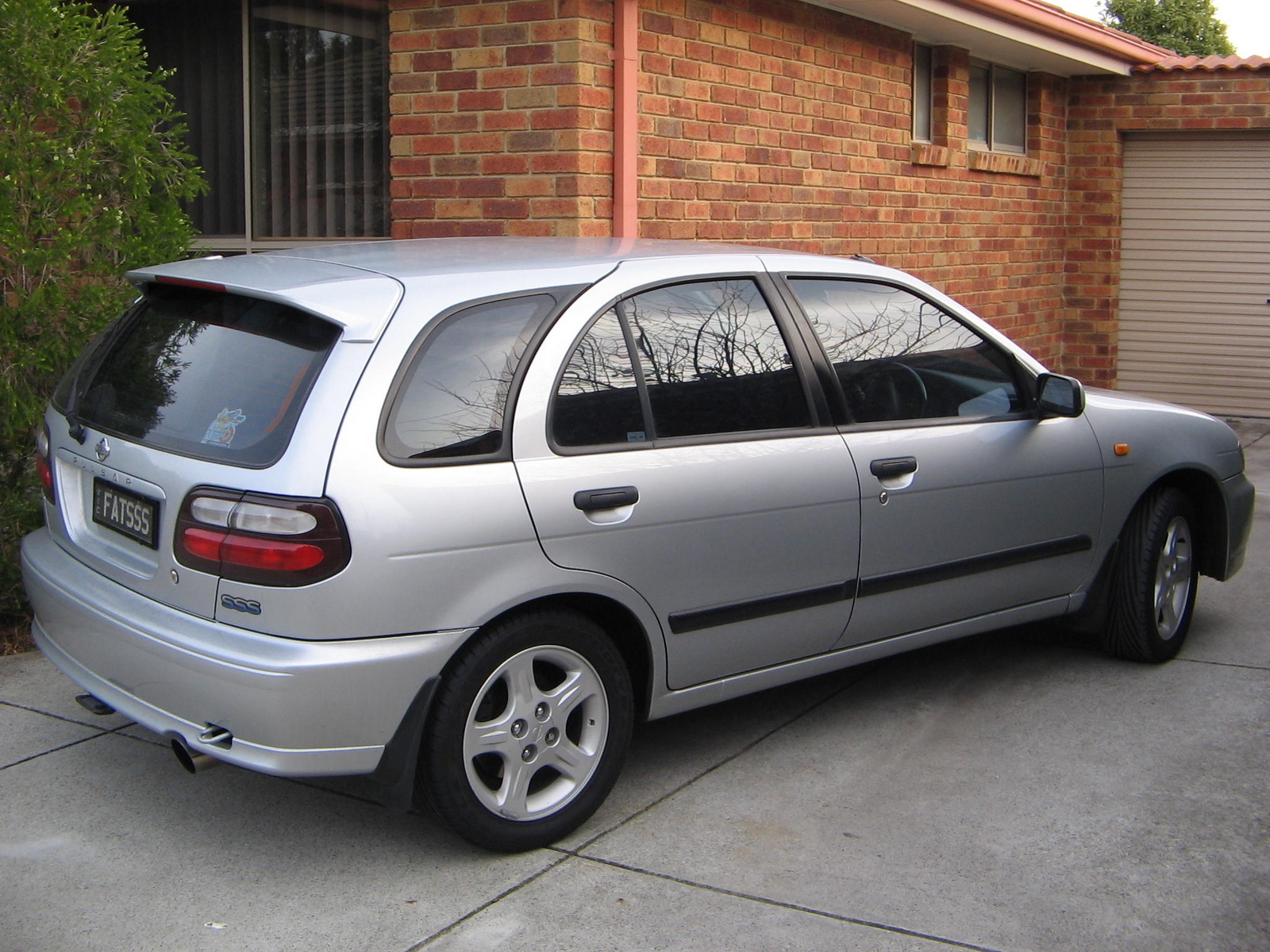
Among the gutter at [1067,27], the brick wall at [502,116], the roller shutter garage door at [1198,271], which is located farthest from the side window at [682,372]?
the roller shutter garage door at [1198,271]

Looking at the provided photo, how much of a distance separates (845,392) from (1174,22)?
3117cm

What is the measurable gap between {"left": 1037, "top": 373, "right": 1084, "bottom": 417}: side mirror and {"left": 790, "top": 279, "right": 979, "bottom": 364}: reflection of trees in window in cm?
29

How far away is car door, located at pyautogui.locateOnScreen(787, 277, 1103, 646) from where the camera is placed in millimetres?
4547

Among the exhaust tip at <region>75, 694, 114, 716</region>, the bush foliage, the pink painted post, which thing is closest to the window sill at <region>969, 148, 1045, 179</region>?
the pink painted post

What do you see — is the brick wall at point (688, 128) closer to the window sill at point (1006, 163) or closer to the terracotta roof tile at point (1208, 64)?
the window sill at point (1006, 163)

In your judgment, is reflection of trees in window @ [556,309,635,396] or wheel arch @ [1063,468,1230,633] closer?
reflection of trees in window @ [556,309,635,396]

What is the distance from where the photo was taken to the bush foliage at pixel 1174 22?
1248 inches

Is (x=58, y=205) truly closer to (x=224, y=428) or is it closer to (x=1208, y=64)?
(x=224, y=428)

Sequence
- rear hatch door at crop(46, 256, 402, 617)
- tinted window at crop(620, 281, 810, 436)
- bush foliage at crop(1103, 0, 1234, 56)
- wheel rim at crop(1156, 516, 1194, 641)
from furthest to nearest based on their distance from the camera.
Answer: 1. bush foliage at crop(1103, 0, 1234, 56)
2. wheel rim at crop(1156, 516, 1194, 641)
3. tinted window at crop(620, 281, 810, 436)
4. rear hatch door at crop(46, 256, 402, 617)

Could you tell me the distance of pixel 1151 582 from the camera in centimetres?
543

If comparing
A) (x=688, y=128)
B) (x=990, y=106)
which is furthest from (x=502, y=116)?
(x=990, y=106)

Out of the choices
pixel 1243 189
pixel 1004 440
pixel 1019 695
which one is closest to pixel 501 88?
pixel 1004 440

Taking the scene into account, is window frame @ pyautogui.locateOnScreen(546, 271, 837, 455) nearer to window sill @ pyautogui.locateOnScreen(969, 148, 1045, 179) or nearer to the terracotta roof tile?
window sill @ pyautogui.locateOnScreen(969, 148, 1045, 179)

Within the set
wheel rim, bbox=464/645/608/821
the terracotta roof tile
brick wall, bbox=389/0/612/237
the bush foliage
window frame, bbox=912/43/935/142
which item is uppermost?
the bush foliage
